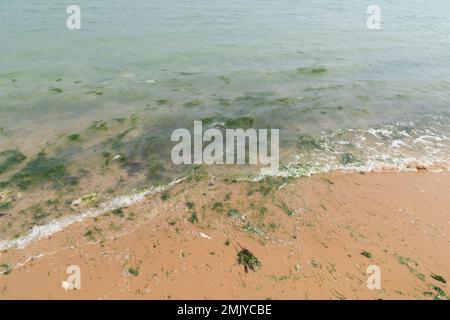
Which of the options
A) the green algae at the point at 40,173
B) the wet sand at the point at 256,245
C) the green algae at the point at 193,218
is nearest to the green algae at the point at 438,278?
the wet sand at the point at 256,245

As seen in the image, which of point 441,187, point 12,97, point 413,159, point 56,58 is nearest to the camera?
point 441,187

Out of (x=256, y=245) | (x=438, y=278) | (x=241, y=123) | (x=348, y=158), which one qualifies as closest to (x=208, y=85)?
(x=241, y=123)

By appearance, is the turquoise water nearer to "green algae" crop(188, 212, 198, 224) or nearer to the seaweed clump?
"green algae" crop(188, 212, 198, 224)

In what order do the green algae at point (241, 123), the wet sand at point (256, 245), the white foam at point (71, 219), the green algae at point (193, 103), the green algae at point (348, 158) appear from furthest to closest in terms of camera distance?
the green algae at point (193, 103), the green algae at point (241, 123), the green algae at point (348, 158), the white foam at point (71, 219), the wet sand at point (256, 245)

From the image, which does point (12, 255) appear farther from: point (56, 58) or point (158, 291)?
point (56, 58)

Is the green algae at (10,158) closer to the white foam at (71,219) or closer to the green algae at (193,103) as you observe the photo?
the white foam at (71,219)
